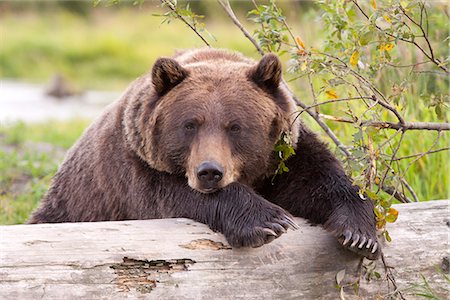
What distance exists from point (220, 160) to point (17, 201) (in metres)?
3.25

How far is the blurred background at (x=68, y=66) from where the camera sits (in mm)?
7392

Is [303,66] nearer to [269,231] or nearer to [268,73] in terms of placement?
[268,73]

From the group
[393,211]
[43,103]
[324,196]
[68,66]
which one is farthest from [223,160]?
[68,66]

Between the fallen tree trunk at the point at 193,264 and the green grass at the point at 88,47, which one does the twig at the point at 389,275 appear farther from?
the green grass at the point at 88,47

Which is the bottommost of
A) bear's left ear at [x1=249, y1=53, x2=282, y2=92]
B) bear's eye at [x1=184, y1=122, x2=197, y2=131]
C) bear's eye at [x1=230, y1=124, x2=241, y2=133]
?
bear's eye at [x1=184, y1=122, x2=197, y2=131]

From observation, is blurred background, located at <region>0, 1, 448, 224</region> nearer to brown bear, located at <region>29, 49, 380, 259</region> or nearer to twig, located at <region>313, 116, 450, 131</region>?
brown bear, located at <region>29, 49, 380, 259</region>

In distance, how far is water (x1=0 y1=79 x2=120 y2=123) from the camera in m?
14.5

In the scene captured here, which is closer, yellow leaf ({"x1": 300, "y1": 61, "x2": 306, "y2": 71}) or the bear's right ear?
the bear's right ear

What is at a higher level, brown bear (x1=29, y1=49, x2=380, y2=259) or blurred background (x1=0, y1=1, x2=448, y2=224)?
brown bear (x1=29, y1=49, x2=380, y2=259)

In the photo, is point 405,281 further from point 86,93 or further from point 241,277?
point 86,93

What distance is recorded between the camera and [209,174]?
4.09m

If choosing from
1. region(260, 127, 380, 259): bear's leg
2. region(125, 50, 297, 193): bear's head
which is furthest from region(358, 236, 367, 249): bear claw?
region(125, 50, 297, 193): bear's head

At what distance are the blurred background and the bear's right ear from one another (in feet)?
3.03

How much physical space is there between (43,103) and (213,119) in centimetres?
1291
